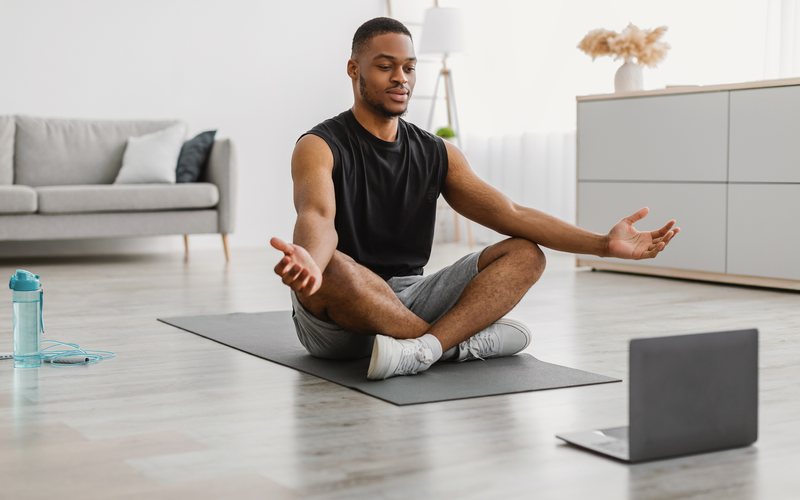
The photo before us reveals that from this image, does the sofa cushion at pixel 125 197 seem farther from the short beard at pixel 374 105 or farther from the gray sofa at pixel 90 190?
the short beard at pixel 374 105

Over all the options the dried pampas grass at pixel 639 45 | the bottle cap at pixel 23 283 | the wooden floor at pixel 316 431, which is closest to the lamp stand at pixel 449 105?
the dried pampas grass at pixel 639 45

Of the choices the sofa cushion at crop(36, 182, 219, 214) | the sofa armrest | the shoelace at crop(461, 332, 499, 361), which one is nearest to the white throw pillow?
the sofa cushion at crop(36, 182, 219, 214)

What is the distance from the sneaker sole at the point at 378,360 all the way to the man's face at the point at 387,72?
0.58m

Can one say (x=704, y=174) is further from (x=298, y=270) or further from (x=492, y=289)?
(x=298, y=270)

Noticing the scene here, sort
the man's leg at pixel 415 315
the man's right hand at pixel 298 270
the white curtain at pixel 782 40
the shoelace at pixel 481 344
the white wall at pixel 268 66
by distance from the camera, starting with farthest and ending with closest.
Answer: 1. the white wall at pixel 268 66
2. the white curtain at pixel 782 40
3. the shoelace at pixel 481 344
4. the man's leg at pixel 415 315
5. the man's right hand at pixel 298 270

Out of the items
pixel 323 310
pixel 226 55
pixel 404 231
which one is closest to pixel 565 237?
pixel 404 231

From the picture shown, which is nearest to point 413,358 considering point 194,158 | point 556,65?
point 194,158

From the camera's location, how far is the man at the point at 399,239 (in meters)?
2.48

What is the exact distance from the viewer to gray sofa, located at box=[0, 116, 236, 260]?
219 inches

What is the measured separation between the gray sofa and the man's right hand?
3912 mm

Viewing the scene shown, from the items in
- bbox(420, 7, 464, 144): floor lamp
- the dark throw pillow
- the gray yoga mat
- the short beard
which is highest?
bbox(420, 7, 464, 144): floor lamp

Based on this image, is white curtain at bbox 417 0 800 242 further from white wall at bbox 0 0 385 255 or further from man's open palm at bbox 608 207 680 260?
man's open palm at bbox 608 207 680 260

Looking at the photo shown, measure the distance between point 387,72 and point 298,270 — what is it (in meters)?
0.79

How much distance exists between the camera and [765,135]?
14.6ft
